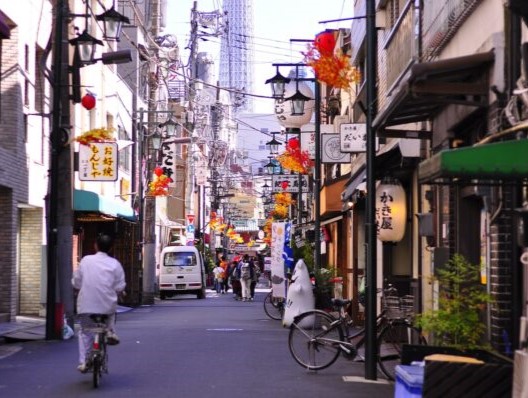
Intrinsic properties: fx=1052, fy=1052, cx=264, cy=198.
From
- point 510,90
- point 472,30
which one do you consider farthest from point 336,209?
point 510,90

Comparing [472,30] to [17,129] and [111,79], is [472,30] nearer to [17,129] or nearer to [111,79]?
[17,129]

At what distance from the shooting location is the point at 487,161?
825 cm

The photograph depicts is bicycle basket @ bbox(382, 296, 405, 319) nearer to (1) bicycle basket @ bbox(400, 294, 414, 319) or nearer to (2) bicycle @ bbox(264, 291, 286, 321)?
(1) bicycle basket @ bbox(400, 294, 414, 319)

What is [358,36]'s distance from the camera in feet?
102

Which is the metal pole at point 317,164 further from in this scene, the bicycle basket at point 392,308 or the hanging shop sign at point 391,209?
the bicycle basket at point 392,308

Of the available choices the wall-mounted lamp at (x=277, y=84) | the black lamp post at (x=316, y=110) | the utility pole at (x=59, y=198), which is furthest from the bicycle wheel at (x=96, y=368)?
the wall-mounted lamp at (x=277, y=84)

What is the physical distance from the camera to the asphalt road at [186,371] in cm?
1295

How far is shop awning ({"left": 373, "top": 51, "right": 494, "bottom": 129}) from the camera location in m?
11.0

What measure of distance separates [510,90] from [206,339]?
Result: 11.5 metres

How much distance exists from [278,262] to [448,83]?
67.7 feet

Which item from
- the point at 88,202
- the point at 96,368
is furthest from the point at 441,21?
the point at 88,202

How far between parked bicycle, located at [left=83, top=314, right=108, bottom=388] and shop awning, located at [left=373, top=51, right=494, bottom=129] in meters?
4.63

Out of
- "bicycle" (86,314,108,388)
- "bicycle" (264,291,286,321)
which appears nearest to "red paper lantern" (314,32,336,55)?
"bicycle" (86,314,108,388)

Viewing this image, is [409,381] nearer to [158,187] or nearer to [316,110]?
[316,110]
